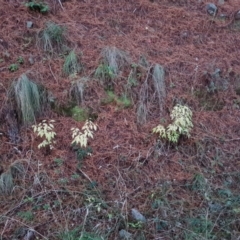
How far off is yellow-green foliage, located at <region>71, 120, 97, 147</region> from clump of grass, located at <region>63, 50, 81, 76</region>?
2.48 ft

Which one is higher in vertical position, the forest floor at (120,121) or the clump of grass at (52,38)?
the clump of grass at (52,38)

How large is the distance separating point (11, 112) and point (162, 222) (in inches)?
76.4

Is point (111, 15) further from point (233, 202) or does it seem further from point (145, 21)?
point (233, 202)

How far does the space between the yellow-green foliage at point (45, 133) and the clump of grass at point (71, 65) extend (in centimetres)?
85

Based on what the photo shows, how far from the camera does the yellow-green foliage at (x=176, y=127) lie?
399 centimetres

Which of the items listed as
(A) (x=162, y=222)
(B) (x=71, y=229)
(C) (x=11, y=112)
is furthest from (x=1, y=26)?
(A) (x=162, y=222)

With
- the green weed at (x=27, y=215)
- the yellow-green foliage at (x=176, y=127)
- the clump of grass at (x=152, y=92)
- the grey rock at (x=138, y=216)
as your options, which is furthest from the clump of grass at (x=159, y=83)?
the green weed at (x=27, y=215)

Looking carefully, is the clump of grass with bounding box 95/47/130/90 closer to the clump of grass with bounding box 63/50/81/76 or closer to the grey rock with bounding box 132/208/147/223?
the clump of grass with bounding box 63/50/81/76

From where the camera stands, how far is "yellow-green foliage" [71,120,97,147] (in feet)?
12.5

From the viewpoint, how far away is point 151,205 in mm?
3477

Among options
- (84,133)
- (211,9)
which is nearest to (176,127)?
(84,133)

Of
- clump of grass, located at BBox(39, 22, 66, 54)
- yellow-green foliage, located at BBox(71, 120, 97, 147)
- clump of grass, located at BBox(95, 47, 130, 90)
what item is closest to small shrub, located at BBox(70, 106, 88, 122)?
yellow-green foliage, located at BBox(71, 120, 97, 147)

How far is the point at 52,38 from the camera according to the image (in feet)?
15.4

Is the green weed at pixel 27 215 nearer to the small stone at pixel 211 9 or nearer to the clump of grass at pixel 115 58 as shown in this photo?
the clump of grass at pixel 115 58
